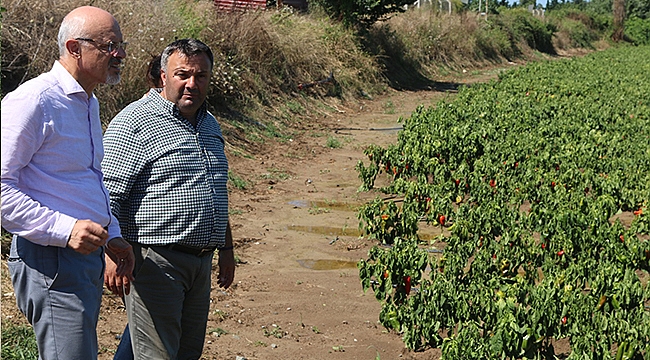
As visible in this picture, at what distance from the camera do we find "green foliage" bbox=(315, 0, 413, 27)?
953 inches

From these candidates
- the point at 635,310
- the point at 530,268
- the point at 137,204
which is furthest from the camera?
the point at 530,268

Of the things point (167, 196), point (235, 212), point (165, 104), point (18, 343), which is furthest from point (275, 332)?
point (235, 212)

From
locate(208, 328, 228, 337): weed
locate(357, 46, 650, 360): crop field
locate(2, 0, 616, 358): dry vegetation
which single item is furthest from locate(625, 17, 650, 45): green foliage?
locate(208, 328, 228, 337): weed

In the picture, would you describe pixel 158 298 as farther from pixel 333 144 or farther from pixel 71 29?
pixel 333 144

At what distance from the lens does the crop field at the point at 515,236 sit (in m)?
4.64

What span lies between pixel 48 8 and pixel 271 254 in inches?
191

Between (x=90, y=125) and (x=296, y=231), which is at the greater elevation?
(x=90, y=125)

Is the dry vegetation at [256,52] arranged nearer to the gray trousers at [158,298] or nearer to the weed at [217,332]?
the weed at [217,332]

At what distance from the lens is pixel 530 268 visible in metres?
6.11

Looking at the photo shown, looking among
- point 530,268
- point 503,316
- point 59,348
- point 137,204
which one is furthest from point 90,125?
point 530,268

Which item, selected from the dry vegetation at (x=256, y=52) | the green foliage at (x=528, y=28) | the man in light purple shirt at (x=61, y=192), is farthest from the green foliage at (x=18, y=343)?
the green foliage at (x=528, y=28)

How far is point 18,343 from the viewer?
4422 millimetres

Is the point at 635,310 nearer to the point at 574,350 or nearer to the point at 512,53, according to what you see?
the point at 574,350

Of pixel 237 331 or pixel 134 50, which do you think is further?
pixel 134 50
